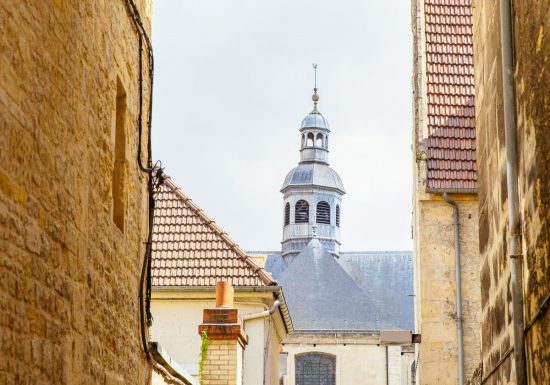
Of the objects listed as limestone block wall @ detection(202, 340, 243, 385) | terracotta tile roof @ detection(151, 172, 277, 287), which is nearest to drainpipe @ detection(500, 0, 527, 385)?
limestone block wall @ detection(202, 340, 243, 385)

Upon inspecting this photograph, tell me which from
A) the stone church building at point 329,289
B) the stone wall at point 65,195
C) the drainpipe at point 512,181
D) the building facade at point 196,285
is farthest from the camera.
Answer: the stone church building at point 329,289

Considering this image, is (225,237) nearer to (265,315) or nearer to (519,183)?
(265,315)

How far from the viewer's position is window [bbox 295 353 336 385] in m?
64.4

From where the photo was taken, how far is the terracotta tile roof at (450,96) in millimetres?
18828

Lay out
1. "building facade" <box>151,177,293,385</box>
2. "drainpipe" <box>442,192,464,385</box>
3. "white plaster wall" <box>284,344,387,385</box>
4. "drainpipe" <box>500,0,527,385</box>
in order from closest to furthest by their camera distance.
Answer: "drainpipe" <box>500,0,527,385</box>, "drainpipe" <box>442,192,464,385</box>, "building facade" <box>151,177,293,385</box>, "white plaster wall" <box>284,344,387,385</box>

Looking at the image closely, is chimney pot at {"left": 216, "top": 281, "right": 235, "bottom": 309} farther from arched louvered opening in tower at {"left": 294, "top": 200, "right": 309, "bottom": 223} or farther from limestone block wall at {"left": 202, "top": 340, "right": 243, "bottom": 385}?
arched louvered opening in tower at {"left": 294, "top": 200, "right": 309, "bottom": 223}

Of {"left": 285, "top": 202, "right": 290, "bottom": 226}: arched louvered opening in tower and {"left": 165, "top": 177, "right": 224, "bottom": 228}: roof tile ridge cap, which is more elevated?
{"left": 285, "top": 202, "right": 290, "bottom": 226}: arched louvered opening in tower

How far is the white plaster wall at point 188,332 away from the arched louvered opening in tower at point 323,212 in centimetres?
5636

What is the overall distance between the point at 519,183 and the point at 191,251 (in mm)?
13352

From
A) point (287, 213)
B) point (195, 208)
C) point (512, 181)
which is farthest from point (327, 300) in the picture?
point (512, 181)

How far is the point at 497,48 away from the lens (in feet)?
31.7

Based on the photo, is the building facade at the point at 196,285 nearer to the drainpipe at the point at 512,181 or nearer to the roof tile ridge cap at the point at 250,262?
the roof tile ridge cap at the point at 250,262

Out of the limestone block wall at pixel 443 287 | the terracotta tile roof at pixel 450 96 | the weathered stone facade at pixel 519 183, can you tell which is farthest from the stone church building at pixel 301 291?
the weathered stone facade at pixel 519 183

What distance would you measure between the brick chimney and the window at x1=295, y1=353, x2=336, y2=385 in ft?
158
